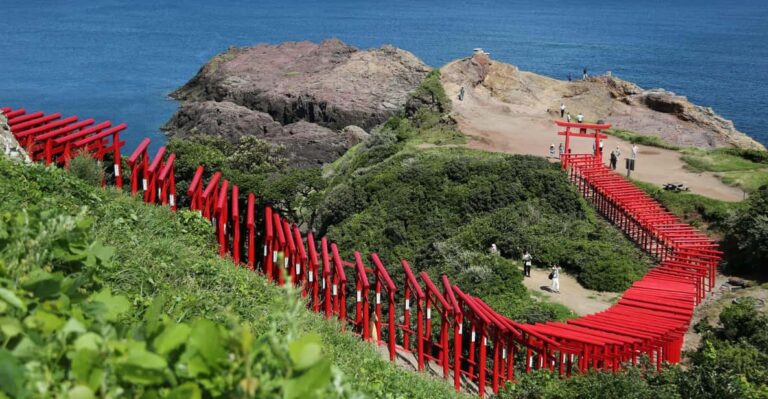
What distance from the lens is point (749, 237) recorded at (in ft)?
81.4

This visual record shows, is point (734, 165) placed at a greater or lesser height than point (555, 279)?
greater

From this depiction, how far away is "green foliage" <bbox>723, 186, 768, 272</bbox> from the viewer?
2456 centimetres

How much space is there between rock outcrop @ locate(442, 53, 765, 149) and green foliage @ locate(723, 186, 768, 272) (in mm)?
20678

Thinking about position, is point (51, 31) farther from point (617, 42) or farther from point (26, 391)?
point (26, 391)

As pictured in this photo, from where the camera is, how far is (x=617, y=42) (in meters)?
124

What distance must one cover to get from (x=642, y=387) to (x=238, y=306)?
6.00m

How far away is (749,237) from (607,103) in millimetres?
30963

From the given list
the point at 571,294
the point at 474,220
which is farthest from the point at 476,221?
the point at 571,294

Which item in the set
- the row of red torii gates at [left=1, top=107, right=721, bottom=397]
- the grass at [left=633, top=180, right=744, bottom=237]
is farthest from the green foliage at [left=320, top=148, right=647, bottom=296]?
the grass at [left=633, top=180, right=744, bottom=237]

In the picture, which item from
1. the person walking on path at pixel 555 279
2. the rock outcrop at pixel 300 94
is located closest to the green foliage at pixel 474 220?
the person walking on path at pixel 555 279

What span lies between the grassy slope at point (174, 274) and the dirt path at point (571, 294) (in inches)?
378

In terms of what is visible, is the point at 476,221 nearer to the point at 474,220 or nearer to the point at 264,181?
the point at 474,220

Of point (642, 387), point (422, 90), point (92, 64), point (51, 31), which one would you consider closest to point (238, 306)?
point (642, 387)

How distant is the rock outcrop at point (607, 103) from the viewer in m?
48.2
